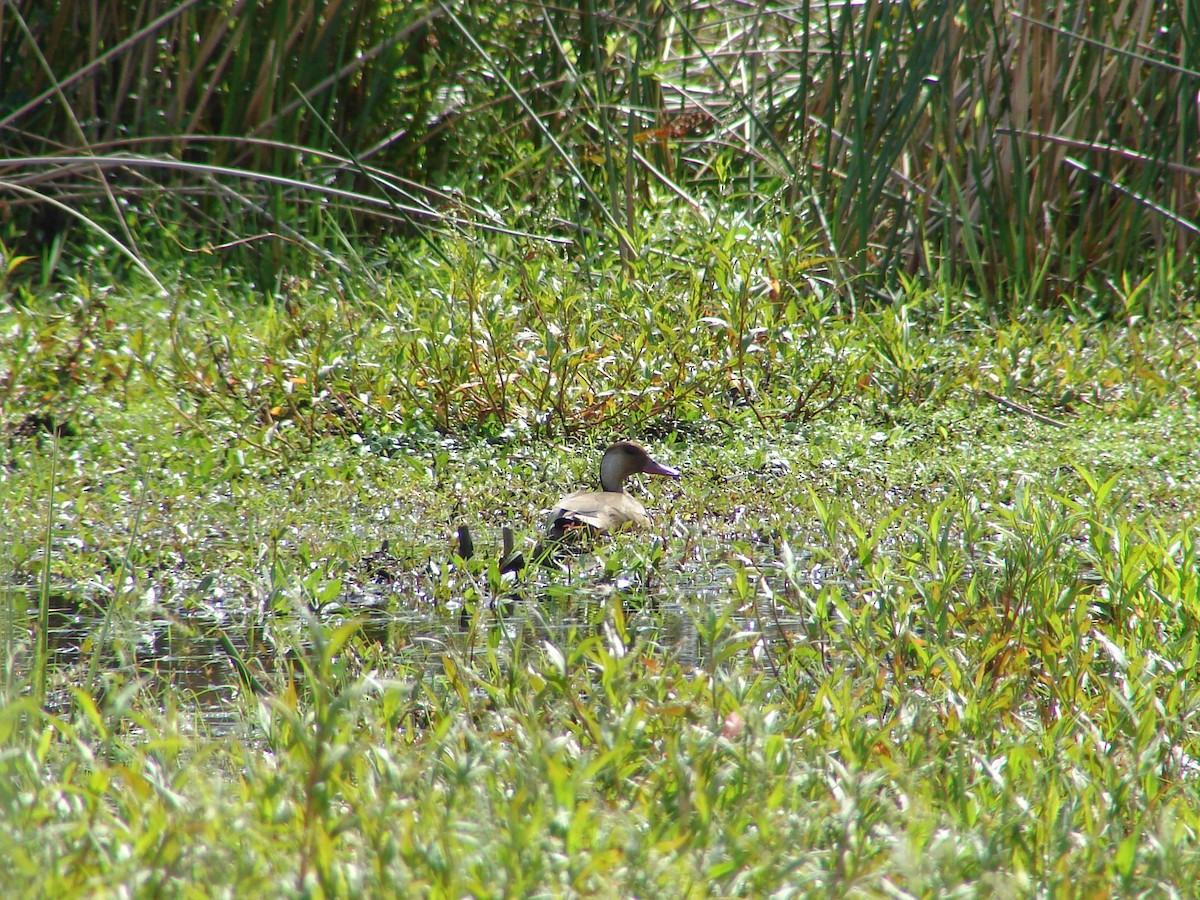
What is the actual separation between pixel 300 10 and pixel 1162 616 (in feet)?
20.5

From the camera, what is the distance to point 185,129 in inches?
320

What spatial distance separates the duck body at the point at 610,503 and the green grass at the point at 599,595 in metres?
0.10

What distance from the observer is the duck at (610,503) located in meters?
4.64

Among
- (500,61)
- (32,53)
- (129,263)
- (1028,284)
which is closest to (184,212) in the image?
(129,263)

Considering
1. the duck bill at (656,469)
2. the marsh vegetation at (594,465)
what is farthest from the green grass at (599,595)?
the duck bill at (656,469)

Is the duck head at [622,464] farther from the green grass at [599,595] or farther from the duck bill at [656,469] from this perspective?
the green grass at [599,595]

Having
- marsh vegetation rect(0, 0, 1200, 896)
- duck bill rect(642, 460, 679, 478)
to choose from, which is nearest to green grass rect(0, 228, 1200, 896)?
marsh vegetation rect(0, 0, 1200, 896)

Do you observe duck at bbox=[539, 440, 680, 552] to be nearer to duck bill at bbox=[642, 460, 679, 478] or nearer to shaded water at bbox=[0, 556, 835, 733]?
duck bill at bbox=[642, 460, 679, 478]

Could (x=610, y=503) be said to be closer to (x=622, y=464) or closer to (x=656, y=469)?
(x=622, y=464)

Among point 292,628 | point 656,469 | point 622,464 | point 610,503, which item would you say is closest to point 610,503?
point 610,503

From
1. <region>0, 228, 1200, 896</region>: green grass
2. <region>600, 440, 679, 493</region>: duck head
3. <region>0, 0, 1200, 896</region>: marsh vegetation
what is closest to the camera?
<region>0, 228, 1200, 896</region>: green grass

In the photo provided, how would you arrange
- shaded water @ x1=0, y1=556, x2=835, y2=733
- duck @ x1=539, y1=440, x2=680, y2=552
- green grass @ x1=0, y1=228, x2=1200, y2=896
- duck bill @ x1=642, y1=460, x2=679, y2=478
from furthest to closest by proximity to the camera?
duck bill @ x1=642, y1=460, x2=679, y2=478 → duck @ x1=539, y1=440, x2=680, y2=552 → shaded water @ x1=0, y1=556, x2=835, y2=733 → green grass @ x1=0, y1=228, x2=1200, y2=896

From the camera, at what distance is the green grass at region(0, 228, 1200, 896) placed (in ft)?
7.09

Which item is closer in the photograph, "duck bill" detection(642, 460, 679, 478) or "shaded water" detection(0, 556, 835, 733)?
"shaded water" detection(0, 556, 835, 733)
